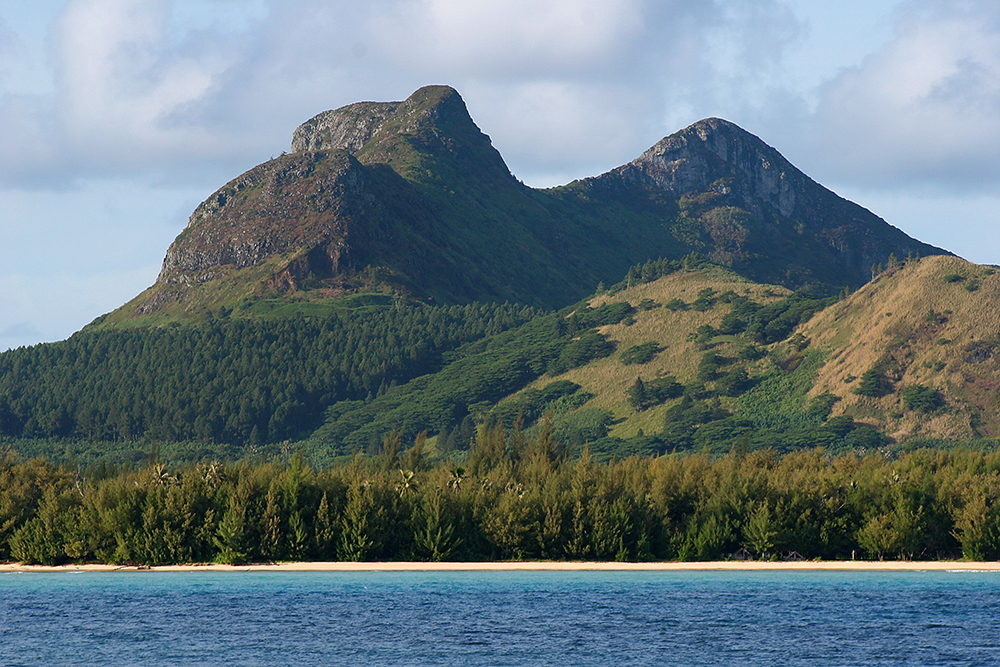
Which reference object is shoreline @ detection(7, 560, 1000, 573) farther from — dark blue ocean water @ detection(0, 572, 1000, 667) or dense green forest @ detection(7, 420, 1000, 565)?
dark blue ocean water @ detection(0, 572, 1000, 667)

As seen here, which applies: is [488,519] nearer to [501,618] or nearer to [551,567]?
[551,567]

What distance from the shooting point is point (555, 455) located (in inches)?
3255

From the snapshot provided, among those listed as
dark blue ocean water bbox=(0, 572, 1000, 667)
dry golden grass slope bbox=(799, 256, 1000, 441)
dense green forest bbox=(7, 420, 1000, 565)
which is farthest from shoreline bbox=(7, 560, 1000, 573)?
dry golden grass slope bbox=(799, 256, 1000, 441)

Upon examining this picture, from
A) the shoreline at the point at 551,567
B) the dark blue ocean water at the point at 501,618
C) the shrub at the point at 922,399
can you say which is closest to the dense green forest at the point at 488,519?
the shoreline at the point at 551,567

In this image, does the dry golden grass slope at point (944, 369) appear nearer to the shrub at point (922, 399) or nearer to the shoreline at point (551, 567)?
the shrub at point (922, 399)

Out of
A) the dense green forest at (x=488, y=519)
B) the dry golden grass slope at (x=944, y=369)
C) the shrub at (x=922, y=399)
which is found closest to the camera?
the dense green forest at (x=488, y=519)

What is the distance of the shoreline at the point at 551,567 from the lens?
2389 inches

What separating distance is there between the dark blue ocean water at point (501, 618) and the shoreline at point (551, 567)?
145 centimetres

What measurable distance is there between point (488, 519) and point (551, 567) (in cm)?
503

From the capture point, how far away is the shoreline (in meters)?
60.7

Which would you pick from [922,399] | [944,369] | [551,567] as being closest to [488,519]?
[551,567]

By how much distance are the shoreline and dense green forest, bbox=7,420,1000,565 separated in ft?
3.71

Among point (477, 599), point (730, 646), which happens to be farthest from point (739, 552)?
point (730, 646)

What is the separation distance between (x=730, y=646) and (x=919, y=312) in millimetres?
170166
